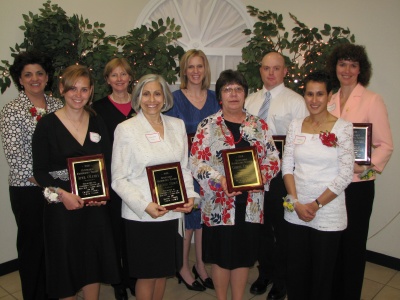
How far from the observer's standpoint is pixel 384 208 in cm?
411

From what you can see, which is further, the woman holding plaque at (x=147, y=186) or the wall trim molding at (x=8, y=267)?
the wall trim molding at (x=8, y=267)

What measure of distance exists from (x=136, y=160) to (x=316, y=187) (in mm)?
1268

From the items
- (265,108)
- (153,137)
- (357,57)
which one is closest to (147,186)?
(153,137)

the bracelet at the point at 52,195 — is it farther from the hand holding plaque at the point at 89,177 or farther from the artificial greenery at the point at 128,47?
the artificial greenery at the point at 128,47

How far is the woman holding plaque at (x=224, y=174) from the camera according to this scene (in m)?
2.52

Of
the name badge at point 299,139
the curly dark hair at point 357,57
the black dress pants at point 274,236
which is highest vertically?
the curly dark hair at point 357,57

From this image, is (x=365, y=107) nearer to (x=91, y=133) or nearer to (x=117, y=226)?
(x=91, y=133)

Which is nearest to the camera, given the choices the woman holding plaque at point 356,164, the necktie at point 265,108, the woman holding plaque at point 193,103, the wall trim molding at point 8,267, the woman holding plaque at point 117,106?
the woman holding plaque at point 356,164

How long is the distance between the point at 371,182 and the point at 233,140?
3.86 ft

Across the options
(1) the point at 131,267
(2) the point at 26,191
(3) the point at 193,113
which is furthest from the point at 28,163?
(3) the point at 193,113

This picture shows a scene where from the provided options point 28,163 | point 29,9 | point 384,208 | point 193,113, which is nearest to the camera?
point 28,163

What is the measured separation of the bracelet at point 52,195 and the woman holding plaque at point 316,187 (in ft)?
5.18

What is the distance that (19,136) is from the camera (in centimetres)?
268

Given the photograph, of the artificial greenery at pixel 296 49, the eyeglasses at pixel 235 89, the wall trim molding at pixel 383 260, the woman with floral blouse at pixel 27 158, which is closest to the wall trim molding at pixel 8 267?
the woman with floral blouse at pixel 27 158
